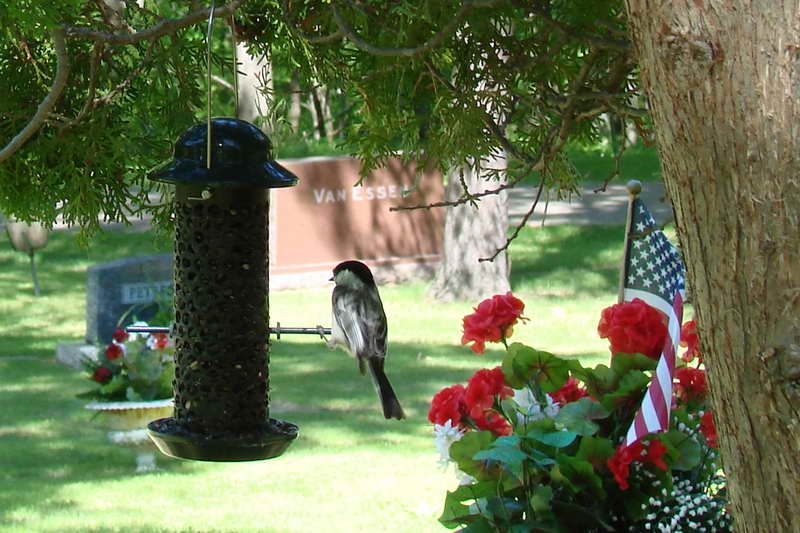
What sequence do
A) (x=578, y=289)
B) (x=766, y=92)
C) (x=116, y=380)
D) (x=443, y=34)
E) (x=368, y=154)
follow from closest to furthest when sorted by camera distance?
(x=766, y=92)
(x=443, y=34)
(x=368, y=154)
(x=116, y=380)
(x=578, y=289)

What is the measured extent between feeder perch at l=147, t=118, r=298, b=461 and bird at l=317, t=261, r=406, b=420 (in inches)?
28.3

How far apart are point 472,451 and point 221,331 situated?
90 cm

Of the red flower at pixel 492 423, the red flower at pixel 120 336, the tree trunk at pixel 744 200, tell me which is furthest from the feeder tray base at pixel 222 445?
the red flower at pixel 120 336

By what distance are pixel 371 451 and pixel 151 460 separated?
163 cm

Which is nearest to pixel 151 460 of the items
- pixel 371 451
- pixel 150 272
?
pixel 371 451

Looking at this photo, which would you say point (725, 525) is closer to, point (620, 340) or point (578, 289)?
point (620, 340)

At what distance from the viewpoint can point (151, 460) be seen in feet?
30.3

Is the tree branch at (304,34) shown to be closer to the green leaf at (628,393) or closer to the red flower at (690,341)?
the green leaf at (628,393)

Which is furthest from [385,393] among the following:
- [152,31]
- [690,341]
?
[152,31]

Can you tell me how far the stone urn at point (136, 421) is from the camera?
838 cm

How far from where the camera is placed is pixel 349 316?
4223 millimetres

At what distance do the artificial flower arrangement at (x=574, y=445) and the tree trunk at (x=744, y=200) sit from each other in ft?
5.81

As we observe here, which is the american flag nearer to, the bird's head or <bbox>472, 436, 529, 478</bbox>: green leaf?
<bbox>472, 436, 529, 478</bbox>: green leaf

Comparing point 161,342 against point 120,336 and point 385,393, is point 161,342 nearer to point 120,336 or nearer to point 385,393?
point 120,336
